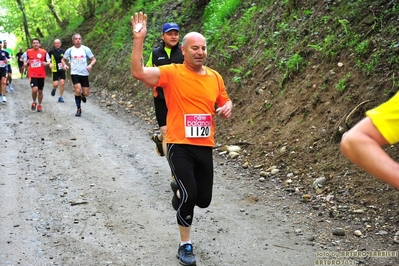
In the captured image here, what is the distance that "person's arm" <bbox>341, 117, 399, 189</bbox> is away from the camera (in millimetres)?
1966

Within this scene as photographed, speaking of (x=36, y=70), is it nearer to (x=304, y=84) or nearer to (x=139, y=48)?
(x=304, y=84)

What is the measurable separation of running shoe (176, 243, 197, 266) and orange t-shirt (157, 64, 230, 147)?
3.56 feet

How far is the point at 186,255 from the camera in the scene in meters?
4.88

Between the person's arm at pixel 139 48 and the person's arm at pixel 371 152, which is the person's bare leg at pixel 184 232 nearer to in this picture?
the person's arm at pixel 139 48

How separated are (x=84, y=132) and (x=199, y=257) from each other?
7.12 meters

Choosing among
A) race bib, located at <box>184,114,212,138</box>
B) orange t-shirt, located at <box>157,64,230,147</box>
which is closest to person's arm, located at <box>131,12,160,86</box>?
orange t-shirt, located at <box>157,64,230,147</box>

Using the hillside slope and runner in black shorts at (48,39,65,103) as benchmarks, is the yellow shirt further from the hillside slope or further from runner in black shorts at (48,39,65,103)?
runner in black shorts at (48,39,65,103)

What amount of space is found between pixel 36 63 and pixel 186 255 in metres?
11.7

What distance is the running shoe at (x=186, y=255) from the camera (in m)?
4.84

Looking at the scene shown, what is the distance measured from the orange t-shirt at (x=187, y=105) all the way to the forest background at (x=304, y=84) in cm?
236

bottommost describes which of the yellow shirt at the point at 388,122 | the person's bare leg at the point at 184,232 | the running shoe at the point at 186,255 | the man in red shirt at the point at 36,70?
the running shoe at the point at 186,255

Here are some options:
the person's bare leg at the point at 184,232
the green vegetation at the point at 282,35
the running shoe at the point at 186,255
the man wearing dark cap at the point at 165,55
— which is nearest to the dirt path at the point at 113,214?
the running shoe at the point at 186,255

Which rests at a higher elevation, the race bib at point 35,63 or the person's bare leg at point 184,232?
the race bib at point 35,63

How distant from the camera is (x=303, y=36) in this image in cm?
1010
